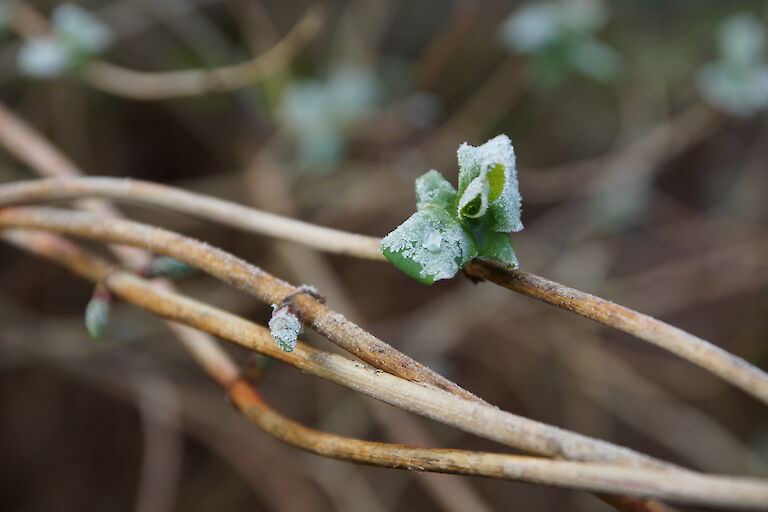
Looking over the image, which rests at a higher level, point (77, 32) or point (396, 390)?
point (77, 32)

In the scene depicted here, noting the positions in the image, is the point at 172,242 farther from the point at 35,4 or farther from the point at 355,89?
the point at 35,4

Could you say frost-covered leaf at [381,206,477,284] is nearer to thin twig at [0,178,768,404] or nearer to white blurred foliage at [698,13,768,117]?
thin twig at [0,178,768,404]

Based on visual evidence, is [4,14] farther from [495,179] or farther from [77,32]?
A: [495,179]

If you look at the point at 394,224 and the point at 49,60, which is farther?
the point at 394,224

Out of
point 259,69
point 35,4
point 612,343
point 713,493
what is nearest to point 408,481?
point 612,343

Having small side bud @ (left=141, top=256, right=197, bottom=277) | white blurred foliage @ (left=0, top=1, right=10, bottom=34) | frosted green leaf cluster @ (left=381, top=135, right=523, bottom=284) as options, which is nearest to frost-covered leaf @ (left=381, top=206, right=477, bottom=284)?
frosted green leaf cluster @ (left=381, top=135, right=523, bottom=284)

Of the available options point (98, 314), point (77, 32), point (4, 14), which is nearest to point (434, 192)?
point (98, 314)

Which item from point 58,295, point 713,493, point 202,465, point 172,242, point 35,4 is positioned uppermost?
point 35,4
